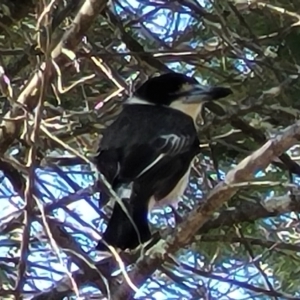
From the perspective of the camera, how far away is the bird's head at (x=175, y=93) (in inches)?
116

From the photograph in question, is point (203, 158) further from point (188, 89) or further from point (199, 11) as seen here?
point (199, 11)

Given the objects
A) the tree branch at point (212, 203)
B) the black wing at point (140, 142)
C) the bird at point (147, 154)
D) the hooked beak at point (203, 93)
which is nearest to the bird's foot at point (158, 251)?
the tree branch at point (212, 203)

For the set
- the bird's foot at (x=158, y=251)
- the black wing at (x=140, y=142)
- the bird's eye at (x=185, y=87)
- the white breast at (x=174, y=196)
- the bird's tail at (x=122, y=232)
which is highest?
the bird's eye at (x=185, y=87)

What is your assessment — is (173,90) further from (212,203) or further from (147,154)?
(212,203)

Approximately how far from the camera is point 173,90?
3098 millimetres

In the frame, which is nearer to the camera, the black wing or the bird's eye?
the black wing

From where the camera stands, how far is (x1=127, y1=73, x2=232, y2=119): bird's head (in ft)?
9.67

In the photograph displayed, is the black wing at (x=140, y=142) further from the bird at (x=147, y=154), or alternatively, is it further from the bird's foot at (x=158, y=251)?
the bird's foot at (x=158, y=251)

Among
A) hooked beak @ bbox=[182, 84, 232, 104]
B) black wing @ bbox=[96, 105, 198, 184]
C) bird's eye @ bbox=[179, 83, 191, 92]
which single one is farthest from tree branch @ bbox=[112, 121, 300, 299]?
bird's eye @ bbox=[179, 83, 191, 92]

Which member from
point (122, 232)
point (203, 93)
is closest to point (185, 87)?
point (203, 93)

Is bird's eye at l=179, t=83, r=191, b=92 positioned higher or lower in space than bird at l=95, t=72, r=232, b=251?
higher

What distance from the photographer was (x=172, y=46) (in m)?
2.86

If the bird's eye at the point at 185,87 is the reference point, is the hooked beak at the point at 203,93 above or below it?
below

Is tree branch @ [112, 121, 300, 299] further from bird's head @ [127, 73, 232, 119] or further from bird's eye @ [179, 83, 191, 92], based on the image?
bird's eye @ [179, 83, 191, 92]
